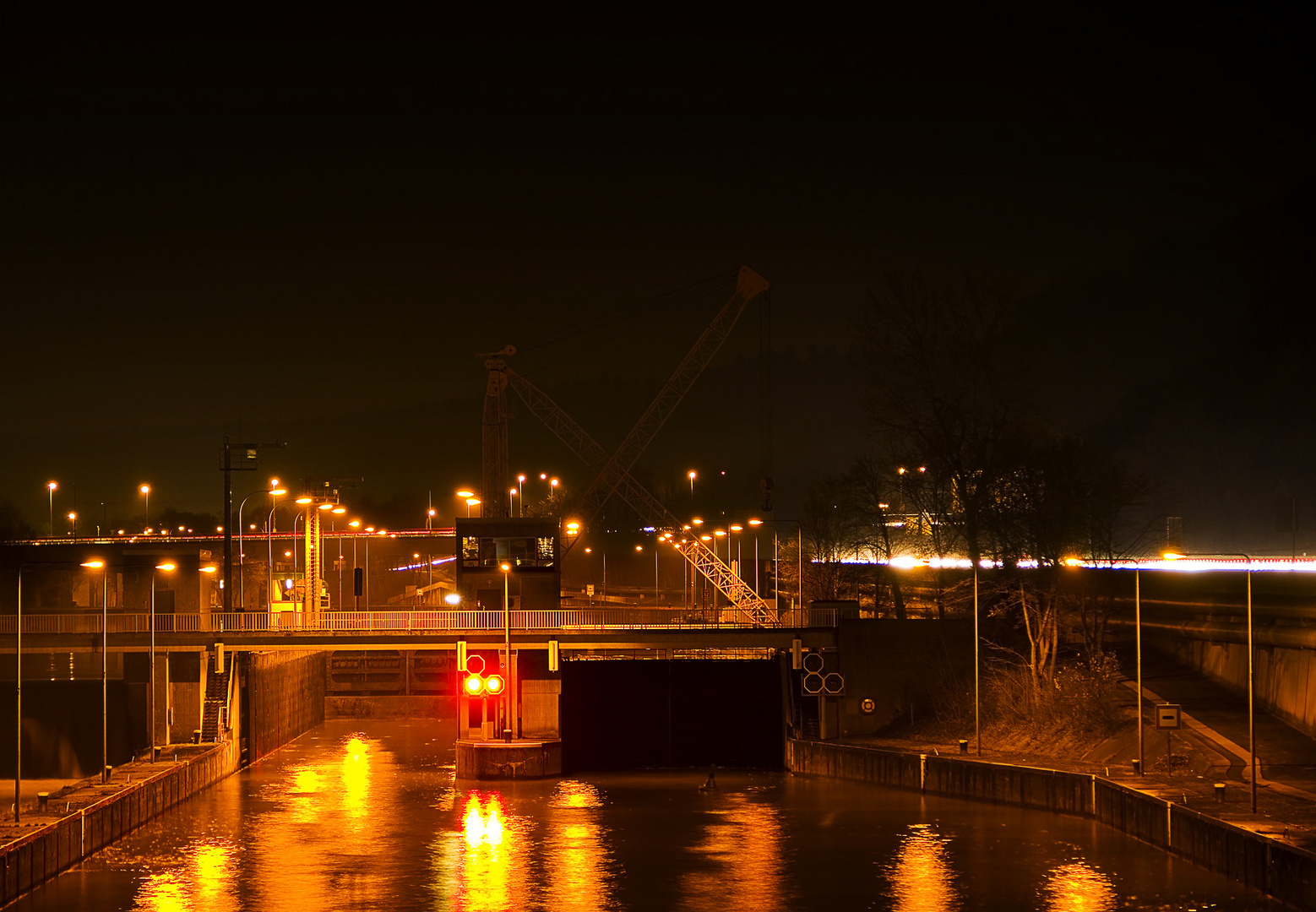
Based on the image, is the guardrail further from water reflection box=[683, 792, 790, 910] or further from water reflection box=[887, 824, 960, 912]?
water reflection box=[887, 824, 960, 912]

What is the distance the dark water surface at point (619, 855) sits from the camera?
28188mm

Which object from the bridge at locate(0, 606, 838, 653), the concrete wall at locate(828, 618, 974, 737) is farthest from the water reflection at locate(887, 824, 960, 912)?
the bridge at locate(0, 606, 838, 653)

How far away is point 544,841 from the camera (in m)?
35.3

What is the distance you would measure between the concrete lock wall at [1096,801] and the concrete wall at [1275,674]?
570 cm

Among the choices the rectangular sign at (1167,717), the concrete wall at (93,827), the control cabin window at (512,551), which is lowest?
the concrete wall at (93,827)

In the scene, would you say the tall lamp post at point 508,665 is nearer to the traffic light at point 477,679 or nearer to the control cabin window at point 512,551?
the traffic light at point 477,679

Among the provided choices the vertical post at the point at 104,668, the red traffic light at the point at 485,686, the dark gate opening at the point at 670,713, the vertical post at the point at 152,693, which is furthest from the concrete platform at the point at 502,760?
the vertical post at the point at 104,668

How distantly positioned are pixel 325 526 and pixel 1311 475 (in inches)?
4284

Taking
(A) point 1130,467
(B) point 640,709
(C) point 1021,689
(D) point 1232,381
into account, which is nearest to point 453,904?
(C) point 1021,689

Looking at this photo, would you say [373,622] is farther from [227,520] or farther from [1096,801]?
[1096,801]

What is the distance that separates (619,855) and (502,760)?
44.6ft

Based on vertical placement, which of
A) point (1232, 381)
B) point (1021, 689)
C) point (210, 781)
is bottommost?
point (210, 781)

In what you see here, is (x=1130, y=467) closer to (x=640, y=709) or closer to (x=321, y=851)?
(x=640, y=709)

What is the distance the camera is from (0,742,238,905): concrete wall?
27.2 m
